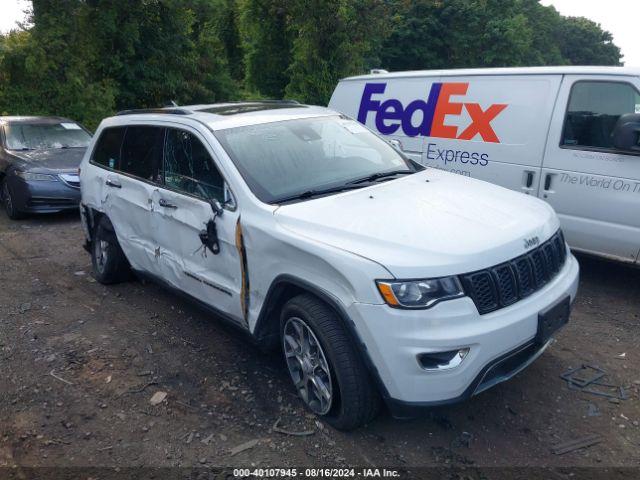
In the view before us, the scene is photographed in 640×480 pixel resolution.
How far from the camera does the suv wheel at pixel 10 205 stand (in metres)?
9.12

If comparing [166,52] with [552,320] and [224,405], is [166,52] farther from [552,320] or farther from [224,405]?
[552,320]

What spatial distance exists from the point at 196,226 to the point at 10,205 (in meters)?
6.59

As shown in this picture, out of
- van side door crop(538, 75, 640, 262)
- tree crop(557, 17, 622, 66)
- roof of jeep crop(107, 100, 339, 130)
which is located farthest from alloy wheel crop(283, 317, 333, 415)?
tree crop(557, 17, 622, 66)

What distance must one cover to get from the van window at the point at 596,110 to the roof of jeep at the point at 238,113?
230 cm

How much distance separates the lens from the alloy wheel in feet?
10.7

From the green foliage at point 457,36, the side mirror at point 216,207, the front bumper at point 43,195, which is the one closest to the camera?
the side mirror at point 216,207

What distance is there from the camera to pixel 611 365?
406 cm

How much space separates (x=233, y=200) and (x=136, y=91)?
14.1 meters

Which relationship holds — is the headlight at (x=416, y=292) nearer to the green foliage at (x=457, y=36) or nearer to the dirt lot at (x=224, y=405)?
the dirt lot at (x=224, y=405)

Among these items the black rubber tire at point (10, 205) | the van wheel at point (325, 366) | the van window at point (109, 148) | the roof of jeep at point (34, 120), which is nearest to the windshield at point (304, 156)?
the van wheel at point (325, 366)

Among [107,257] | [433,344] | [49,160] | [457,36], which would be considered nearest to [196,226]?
[433,344]

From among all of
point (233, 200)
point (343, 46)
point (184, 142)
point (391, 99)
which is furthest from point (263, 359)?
point (343, 46)

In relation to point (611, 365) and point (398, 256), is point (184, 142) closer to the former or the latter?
point (398, 256)

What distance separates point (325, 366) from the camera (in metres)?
3.22
